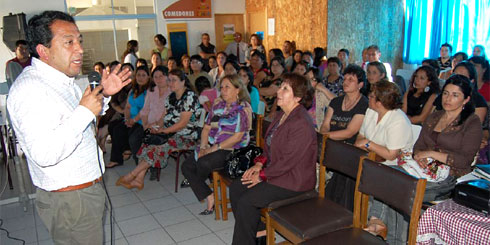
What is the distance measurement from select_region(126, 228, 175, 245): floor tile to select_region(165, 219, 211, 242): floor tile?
50 millimetres

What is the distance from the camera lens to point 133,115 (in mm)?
4863

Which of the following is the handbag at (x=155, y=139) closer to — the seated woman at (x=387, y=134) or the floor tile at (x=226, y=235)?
the floor tile at (x=226, y=235)

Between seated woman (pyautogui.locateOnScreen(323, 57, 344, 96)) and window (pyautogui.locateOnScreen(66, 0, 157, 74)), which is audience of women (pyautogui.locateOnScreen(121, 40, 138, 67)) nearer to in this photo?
window (pyautogui.locateOnScreen(66, 0, 157, 74))

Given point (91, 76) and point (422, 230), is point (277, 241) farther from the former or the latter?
point (91, 76)

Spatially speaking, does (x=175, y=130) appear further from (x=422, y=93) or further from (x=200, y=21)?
(x=200, y=21)

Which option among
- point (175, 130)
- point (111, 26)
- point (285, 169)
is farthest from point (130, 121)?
point (111, 26)

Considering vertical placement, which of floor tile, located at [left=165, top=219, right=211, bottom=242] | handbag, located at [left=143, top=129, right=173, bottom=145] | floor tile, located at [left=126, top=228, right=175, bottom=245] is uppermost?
handbag, located at [left=143, top=129, right=173, bottom=145]

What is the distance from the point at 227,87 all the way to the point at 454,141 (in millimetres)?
1862

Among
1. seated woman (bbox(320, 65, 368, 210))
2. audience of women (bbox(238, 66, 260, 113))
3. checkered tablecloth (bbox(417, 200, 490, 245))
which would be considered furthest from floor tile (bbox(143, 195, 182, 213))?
checkered tablecloth (bbox(417, 200, 490, 245))

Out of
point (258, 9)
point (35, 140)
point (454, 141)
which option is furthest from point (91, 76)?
point (258, 9)

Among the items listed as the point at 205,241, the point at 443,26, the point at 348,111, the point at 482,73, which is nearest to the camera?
the point at 205,241

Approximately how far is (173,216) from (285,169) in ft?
4.54

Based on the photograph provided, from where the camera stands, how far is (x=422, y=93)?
411 cm

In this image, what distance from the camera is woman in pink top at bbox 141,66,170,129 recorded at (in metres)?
4.36
